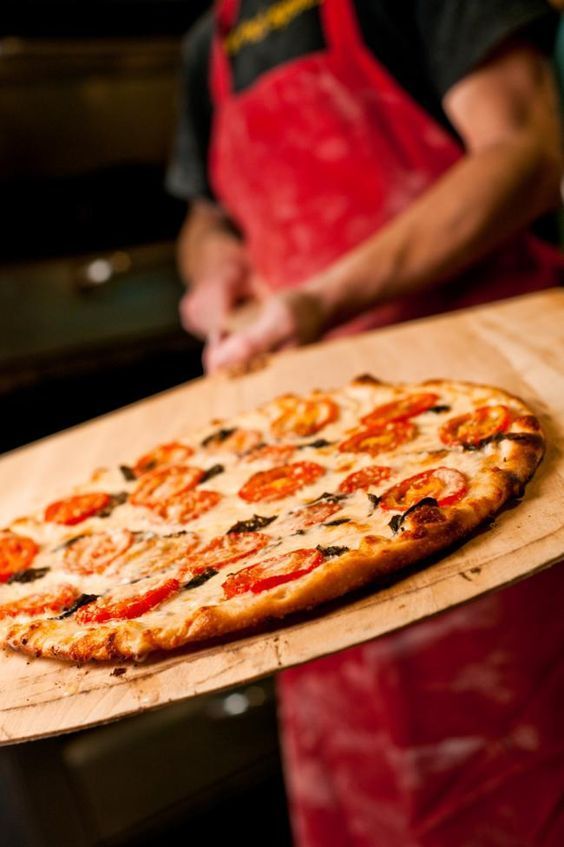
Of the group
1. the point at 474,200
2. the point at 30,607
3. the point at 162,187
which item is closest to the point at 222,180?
the point at 474,200

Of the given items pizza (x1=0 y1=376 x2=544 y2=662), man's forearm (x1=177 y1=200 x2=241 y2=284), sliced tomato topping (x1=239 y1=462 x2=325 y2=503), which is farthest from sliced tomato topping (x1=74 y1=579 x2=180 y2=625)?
man's forearm (x1=177 y1=200 x2=241 y2=284)

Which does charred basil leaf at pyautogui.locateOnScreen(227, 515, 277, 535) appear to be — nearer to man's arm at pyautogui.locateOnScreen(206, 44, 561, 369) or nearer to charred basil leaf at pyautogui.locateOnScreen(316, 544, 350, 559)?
charred basil leaf at pyautogui.locateOnScreen(316, 544, 350, 559)

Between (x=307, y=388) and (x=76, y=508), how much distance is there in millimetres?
531

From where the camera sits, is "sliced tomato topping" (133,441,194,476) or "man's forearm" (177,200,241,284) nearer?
"sliced tomato topping" (133,441,194,476)

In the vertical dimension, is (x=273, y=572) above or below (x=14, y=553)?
above

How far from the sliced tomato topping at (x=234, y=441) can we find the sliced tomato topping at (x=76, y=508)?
0.21 m

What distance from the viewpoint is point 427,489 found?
112 cm

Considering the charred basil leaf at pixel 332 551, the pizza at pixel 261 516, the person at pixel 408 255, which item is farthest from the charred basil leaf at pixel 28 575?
the person at pixel 408 255

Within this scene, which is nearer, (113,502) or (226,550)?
(226,550)

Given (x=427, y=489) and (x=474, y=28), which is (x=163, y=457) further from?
(x=474, y=28)

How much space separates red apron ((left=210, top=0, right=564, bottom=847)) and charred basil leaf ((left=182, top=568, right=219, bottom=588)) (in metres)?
0.42

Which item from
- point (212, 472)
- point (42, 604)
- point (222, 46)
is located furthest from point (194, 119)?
point (42, 604)

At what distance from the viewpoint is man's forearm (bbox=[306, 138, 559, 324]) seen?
1.90 m

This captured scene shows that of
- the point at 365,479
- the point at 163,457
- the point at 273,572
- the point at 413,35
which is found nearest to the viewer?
the point at 273,572
